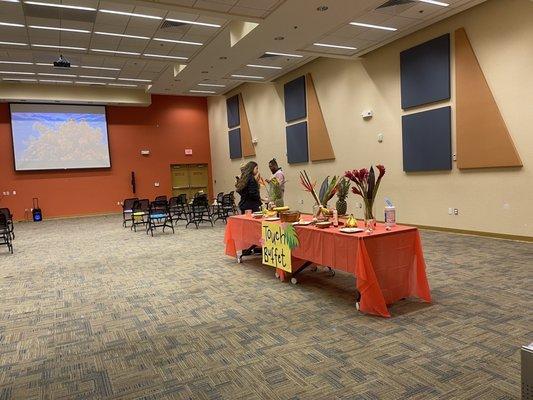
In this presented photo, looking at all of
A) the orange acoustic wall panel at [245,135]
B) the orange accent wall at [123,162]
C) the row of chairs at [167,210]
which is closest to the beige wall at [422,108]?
the orange acoustic wall panel at [245,135]

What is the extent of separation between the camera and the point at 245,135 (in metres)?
13.9

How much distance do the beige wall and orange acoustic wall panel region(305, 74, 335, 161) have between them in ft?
0.61

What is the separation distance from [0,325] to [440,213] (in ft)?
23.2

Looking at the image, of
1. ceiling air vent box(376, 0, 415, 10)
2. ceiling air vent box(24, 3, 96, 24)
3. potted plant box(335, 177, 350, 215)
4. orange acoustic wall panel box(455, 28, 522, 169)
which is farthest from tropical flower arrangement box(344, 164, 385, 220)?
ceiling air vent box(24, 3, 96, 24)

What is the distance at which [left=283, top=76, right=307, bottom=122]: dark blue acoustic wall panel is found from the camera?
35.1 ft

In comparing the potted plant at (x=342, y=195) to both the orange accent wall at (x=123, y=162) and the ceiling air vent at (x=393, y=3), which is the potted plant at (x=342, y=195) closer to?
the ceiling air vent at (x=393, y=3)

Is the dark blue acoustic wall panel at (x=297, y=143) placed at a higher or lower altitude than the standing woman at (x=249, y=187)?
higher

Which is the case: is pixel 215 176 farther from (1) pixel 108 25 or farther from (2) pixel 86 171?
(1) pixel 108 25

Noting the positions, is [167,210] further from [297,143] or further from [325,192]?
[325,192]

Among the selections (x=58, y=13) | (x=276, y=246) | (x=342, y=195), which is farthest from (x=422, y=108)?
(x=58, y=13)

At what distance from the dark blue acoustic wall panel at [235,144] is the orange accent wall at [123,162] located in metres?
2.16

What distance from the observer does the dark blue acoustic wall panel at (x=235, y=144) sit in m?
14.3

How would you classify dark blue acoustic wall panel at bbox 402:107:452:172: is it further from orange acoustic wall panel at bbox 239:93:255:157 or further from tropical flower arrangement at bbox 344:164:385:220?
orange acoustic wall panel at bbox 239:93:255:157

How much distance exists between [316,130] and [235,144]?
4875 mm
